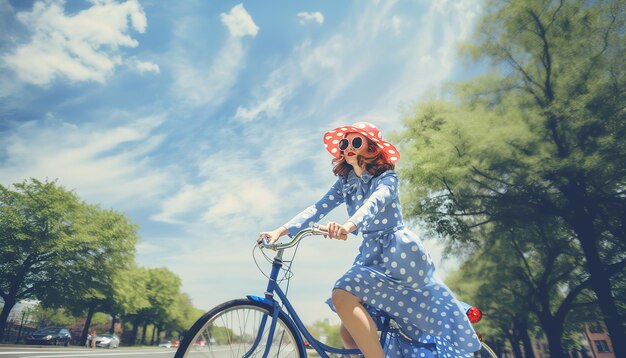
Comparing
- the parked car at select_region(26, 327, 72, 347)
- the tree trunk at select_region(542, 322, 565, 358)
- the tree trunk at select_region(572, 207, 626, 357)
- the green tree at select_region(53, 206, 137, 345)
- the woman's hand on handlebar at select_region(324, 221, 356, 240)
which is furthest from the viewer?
the green tree at select_region(53, 206, 137, 345)

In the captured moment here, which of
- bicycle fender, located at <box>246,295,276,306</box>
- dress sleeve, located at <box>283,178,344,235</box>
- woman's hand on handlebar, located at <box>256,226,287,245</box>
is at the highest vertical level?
dress sleeve, located at <box>283,178,344,235</box>

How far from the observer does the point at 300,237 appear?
6.59ft

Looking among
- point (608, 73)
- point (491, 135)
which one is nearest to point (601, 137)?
point (608, 73)

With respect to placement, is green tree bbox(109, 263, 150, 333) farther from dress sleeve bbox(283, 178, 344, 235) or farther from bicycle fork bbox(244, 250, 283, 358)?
bicycle fork bbox(244, 250, 283, 358)

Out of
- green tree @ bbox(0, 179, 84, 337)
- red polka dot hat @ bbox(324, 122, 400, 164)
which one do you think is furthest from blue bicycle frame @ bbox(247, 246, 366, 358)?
green tree @ bbox(0, 179, 84, 337)

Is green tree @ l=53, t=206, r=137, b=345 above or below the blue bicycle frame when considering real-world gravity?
above

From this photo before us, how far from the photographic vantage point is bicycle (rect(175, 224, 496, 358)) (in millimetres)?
1838

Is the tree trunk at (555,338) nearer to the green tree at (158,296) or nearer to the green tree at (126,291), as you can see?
the green tree at (126,291)

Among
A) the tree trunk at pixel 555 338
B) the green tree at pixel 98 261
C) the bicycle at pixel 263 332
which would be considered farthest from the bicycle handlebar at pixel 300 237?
the green tree at pixel 98 261

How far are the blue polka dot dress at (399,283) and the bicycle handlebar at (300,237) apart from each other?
0.21m

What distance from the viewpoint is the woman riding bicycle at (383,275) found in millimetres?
2100

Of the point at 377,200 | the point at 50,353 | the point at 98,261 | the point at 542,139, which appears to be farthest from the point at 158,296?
the point at 377,200

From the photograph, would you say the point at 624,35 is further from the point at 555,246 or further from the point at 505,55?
the point at 555,246

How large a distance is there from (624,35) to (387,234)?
11.7 metres
